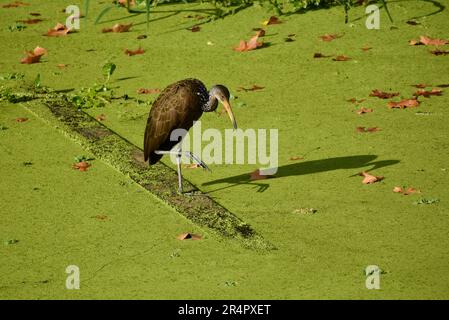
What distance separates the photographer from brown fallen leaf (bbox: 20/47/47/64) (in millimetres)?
8945

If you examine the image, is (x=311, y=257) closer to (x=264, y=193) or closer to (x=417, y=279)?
(x=417, y=279)

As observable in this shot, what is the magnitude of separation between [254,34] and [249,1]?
0.84m

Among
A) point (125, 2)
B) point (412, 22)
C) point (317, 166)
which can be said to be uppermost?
point (412, 22)

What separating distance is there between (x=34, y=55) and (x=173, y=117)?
3060 mm

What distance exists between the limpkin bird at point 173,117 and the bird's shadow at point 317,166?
0.24 meters

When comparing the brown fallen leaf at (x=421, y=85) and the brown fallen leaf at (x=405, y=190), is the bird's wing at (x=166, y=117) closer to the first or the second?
the brown fallen leaf at (x=405, y=190)

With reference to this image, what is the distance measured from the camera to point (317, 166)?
6.64m

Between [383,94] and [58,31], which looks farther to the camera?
[58,31]

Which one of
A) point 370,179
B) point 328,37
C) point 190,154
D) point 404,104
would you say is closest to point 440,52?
point 328,37

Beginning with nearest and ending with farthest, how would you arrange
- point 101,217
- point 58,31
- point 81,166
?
point 101,217
point 81,166
point 58,31

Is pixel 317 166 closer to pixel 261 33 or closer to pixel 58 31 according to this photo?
pixel 261 33

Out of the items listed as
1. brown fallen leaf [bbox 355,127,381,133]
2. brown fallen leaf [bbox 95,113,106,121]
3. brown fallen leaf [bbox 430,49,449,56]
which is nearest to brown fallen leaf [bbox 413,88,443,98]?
brown fallen leaf [bbox 355,127,381,133]

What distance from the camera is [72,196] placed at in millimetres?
6355

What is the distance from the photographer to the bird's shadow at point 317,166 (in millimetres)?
6547
